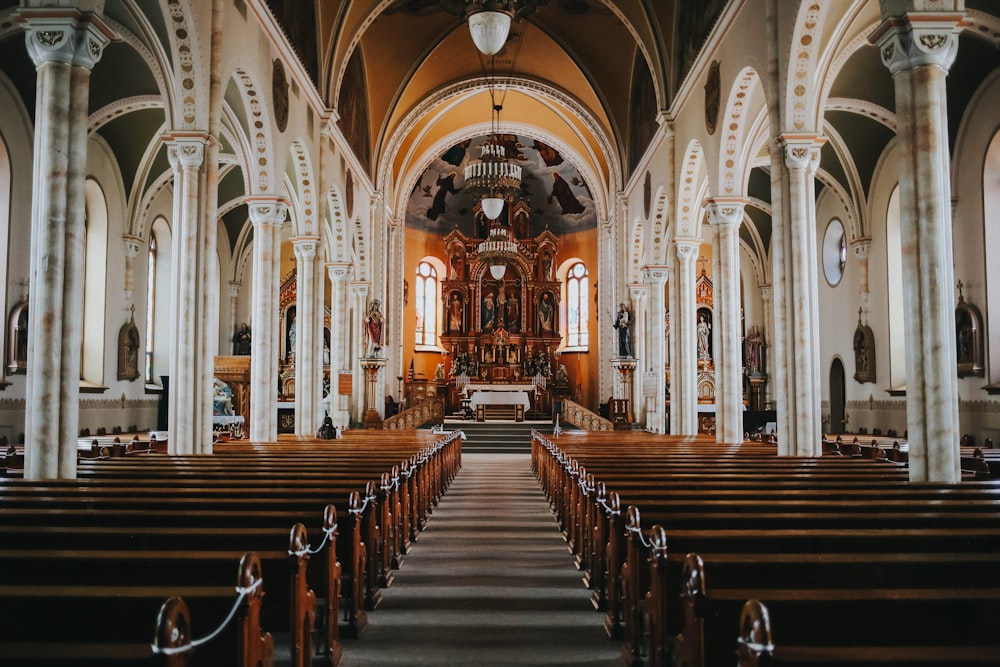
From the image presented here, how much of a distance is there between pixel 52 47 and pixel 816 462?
8.78 meters

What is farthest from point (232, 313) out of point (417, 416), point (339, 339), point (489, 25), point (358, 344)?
point (489, 25)

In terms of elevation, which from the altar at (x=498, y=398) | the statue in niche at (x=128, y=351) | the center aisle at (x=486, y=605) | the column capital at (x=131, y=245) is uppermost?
the column capital at (x=131, y=245)

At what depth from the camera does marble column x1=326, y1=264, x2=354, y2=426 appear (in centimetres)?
2172

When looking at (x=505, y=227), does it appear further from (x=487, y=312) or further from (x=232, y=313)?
(x=232, y=313)

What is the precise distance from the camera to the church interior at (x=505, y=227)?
813 centimetres

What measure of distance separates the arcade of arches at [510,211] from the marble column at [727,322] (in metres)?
0.06

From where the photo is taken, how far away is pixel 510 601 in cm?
596

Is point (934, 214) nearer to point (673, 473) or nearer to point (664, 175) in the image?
point (673, 473)

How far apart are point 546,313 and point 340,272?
49.6 feet

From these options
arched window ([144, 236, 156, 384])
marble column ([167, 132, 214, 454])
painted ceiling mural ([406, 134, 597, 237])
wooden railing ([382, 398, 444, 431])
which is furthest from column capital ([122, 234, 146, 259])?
painted ceiling mural ([406, 134, 597, 237])

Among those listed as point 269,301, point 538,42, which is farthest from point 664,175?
point 269,301

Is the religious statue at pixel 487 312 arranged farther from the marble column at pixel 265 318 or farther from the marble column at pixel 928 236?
the marble column at pixel 928 236

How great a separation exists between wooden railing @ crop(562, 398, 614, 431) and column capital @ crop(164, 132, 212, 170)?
50.7 feet

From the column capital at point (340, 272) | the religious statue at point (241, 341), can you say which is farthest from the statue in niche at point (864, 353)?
the religious statue at point (241, 341)
